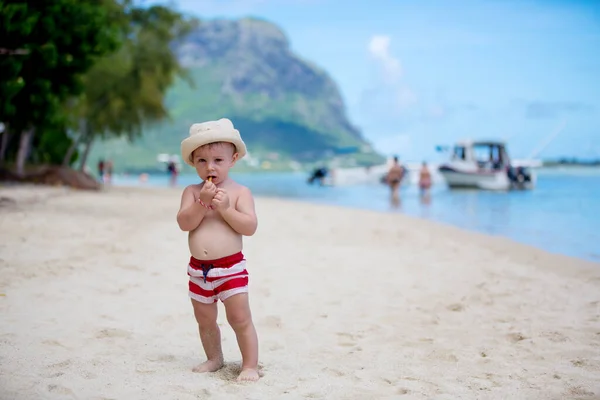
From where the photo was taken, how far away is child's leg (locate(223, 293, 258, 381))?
12.7ft

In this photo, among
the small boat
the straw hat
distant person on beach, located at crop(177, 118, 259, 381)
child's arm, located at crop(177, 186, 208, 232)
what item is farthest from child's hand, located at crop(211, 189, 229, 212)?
the small boat

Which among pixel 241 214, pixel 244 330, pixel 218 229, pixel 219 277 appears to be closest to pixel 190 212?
pixel 218 229

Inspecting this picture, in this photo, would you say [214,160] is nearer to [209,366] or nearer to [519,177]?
[209,366]

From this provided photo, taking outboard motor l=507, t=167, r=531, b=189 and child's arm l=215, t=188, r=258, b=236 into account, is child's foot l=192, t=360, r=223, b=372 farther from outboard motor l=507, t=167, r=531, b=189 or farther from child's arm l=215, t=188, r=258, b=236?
outboard motor l=507, t=167, r=531, b=189

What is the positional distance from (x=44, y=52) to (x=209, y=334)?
12002mm

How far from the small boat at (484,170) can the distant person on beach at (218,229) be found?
38.6 m

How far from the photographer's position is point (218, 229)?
155 inches

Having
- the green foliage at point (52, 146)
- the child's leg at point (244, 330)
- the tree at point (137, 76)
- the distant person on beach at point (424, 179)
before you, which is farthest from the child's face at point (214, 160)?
the distant person on beach at point (424, 179)

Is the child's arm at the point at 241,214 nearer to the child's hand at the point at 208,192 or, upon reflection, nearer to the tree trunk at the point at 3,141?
the child's hand at the point at 208,192

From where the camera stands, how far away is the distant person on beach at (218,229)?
12.7ft

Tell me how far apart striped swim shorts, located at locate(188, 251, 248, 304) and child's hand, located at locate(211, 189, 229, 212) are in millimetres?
312

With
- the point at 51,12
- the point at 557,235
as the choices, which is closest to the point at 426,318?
the point at 557,235

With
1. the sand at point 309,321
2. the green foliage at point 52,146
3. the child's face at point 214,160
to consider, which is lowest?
the sand at point 309,321

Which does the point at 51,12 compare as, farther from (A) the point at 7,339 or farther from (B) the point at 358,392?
(B) the point at 358,392
